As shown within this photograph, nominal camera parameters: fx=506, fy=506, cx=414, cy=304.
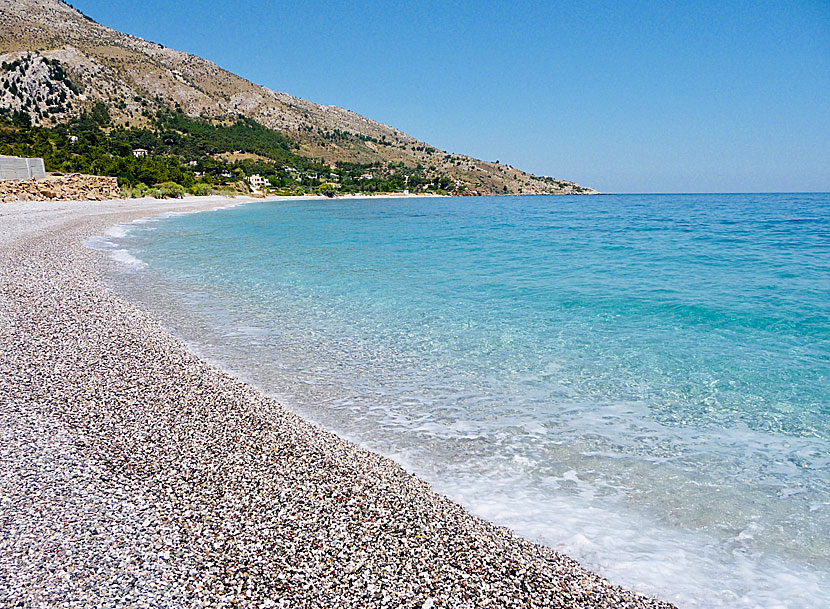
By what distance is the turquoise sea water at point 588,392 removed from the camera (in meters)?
3.88

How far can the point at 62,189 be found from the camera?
47125mm

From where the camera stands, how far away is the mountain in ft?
362

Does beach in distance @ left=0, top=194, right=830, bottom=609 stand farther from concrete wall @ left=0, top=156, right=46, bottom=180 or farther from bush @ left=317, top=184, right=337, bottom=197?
bush @ left=317, top=184, right=337, bottom=197

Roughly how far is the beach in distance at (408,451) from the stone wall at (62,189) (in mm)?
38498

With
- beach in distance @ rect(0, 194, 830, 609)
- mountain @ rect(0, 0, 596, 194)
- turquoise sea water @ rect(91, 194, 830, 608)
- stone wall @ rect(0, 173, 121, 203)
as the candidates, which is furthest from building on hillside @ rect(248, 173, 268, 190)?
beach in distance @ rect(0, 194, 830, 609)

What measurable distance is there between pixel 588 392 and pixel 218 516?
195 inches

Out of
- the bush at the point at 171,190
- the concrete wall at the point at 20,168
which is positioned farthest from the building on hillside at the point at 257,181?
the concrete wall at the point at 20,168

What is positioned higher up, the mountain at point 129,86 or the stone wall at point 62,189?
the mountain at point 129,86

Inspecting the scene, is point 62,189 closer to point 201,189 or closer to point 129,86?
point 201,189

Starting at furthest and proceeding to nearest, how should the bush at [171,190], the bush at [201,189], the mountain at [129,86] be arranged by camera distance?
1. the mountain at [129,86]
2. the bush at [201,189]
3. the bush at [171,190]

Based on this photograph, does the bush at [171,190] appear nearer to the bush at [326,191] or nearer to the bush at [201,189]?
the bush at [201,189]

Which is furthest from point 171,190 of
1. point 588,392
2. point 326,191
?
point 588,392

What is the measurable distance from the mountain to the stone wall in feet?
227

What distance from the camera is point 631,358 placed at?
8305 millimetres
